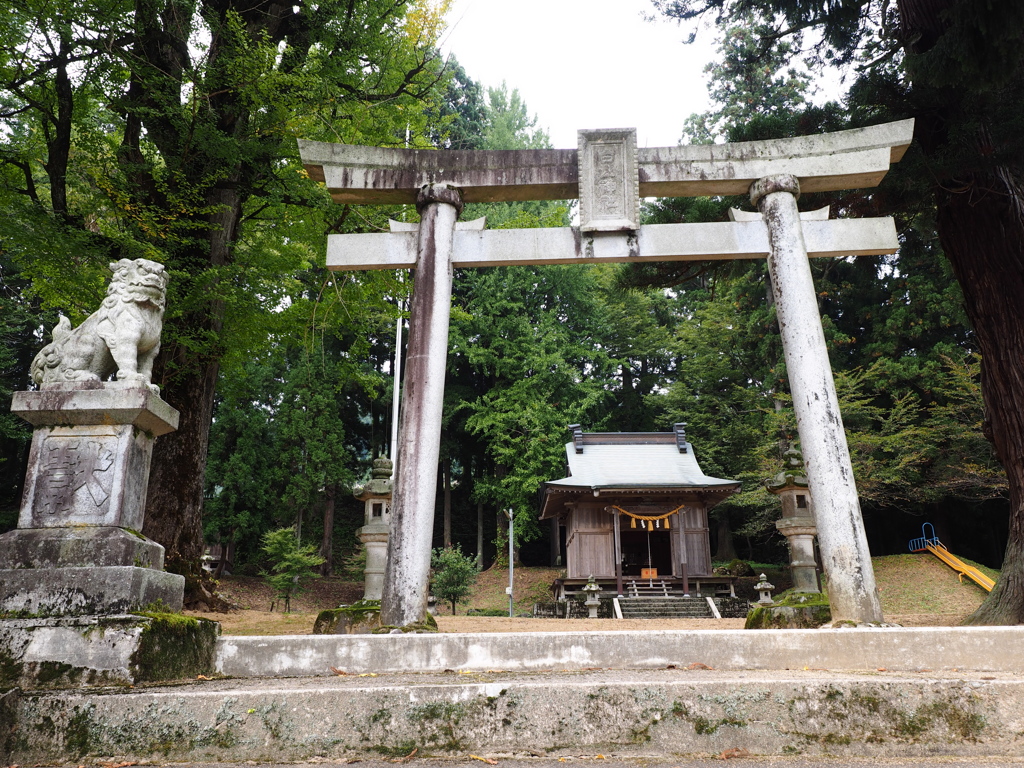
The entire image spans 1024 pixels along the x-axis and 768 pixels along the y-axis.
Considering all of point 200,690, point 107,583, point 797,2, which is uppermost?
point 797,2

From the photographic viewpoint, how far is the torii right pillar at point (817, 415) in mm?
4992

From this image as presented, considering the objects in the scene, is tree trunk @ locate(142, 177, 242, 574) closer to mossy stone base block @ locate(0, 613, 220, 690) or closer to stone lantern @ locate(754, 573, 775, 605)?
mossy stone base block @ locate(0, 613, 220, 690)

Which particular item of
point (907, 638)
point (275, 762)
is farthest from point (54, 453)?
point (907, 638)

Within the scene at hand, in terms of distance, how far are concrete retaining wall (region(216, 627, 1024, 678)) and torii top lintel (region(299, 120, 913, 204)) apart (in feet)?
13.9

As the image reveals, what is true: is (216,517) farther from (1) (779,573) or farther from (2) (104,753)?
(2) (104,753)

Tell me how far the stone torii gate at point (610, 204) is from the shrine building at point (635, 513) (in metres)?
12.1

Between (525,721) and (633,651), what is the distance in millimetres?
1280

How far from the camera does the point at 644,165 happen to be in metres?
6.46

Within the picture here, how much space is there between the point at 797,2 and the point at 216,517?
20.3 m

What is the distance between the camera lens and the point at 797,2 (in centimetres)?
803

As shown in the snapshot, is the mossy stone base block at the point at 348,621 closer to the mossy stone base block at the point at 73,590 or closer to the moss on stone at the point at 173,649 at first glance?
the moss on stone at the point at 173,649

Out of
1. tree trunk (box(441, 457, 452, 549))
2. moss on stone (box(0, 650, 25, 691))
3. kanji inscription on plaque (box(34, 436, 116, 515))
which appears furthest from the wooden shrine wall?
moss on stone (box(0, 650, 25, 691))

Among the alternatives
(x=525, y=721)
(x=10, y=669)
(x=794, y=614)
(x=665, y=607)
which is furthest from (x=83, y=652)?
(x=665, y=607)

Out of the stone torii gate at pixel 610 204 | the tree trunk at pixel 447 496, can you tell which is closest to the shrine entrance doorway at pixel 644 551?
the tree trunk at pixel 447 496
